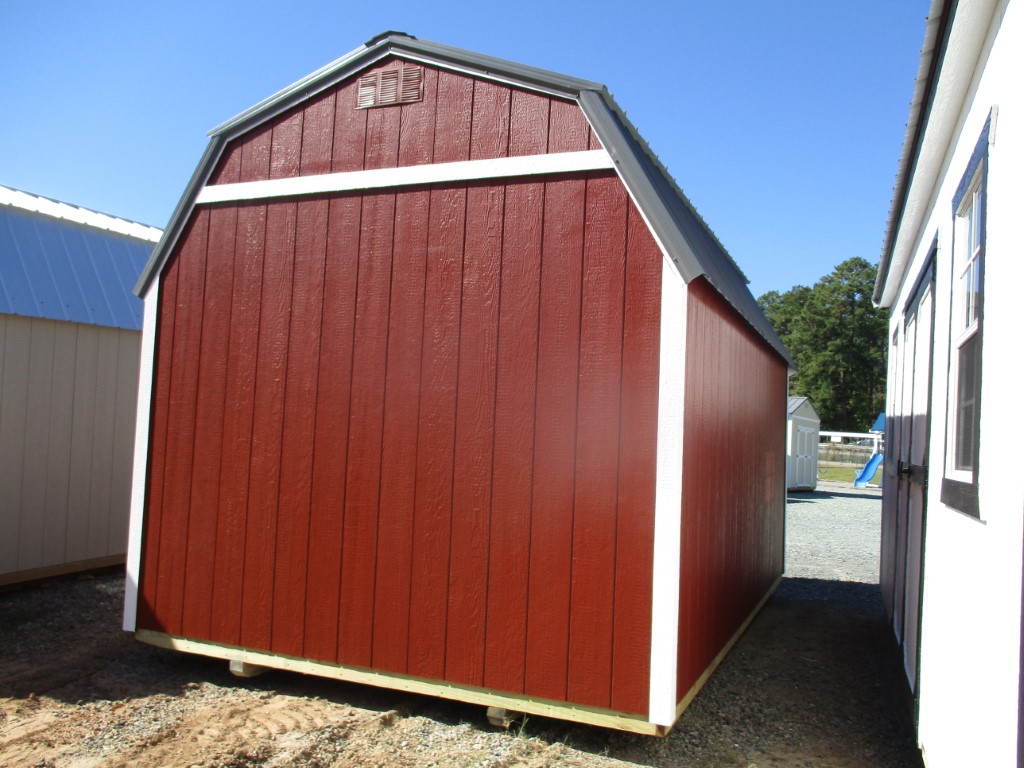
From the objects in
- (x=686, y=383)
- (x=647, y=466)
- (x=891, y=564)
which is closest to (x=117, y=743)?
(x=647, y=466)

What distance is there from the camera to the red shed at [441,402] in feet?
13.5

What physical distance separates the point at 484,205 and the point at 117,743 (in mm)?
3333

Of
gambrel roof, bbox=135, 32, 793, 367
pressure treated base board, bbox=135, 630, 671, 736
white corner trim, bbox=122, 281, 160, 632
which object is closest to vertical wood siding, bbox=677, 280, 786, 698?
gambrel roof, bbox=135, 32, 793, 367

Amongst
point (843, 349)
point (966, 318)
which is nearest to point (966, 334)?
point (966, 318)

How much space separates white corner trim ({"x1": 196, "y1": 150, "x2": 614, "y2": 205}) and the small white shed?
18.3 meters

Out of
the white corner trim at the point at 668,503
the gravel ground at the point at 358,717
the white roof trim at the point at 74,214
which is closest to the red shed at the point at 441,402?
the white corner trim at the point at 668,503

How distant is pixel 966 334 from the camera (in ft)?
10.5

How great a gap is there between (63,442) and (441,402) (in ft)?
16.1

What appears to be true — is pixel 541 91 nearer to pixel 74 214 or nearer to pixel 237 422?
pixel 237 422

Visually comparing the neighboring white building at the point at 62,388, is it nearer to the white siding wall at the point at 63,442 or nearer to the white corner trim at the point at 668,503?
the white siding wall at the point at 63,442

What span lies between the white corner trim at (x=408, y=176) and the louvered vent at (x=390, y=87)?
1.38 ft

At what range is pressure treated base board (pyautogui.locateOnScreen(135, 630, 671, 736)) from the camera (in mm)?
3990

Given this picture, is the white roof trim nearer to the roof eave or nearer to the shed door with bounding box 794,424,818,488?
the roof eave

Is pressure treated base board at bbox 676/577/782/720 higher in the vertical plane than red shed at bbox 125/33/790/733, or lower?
lower
